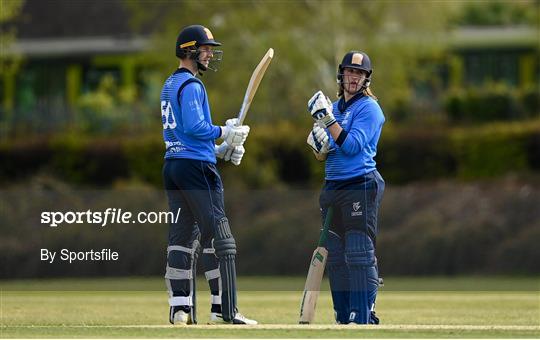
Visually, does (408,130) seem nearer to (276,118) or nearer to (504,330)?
(276,118)

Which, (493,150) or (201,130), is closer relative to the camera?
(201,130)

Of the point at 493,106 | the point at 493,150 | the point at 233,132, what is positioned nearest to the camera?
the point at 233,132

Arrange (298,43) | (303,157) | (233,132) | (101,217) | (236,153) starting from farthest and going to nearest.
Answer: (298,43), (303,157), (101,217), (236,153), (233,132)

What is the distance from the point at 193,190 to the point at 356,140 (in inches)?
49.4

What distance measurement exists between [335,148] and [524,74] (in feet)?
91.7

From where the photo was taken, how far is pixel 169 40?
1209 inches

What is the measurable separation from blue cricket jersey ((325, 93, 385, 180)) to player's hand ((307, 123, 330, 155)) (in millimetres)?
47

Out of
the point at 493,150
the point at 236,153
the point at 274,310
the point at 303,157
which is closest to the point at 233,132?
the point at 236,153

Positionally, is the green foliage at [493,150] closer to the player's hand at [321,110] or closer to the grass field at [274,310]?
the grass field at [274,310]

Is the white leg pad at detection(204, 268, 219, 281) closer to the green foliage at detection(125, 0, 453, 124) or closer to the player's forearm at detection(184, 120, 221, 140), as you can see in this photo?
the player's forearm at detection(184, 120, 221, 140)

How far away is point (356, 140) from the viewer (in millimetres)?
11172

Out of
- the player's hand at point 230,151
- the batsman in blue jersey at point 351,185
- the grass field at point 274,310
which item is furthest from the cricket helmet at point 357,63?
the grass field at point 274,310

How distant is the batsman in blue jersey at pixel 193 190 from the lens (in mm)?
11195

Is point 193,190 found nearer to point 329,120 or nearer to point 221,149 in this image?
point 221,149
